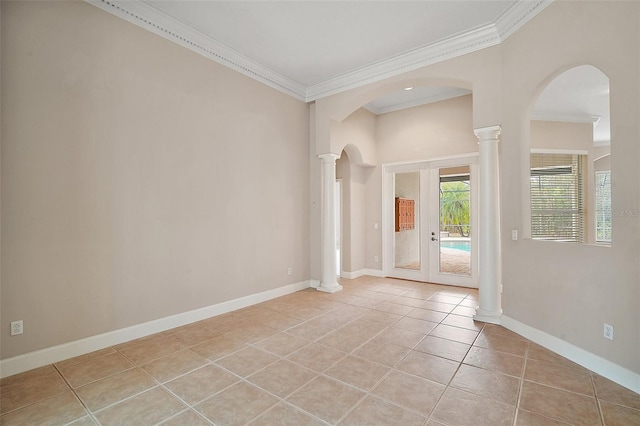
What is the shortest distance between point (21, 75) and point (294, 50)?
9.98ft

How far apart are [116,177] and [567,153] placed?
6.18m

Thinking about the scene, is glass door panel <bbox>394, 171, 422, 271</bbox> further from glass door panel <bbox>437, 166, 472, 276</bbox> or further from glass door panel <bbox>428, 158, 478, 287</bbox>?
glass door panel <bbox>437, 166, 472, 276</bbox>

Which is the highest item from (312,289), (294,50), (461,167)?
(294,50)

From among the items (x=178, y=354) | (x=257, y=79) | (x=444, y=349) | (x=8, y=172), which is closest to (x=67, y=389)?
(x=178, y=354)

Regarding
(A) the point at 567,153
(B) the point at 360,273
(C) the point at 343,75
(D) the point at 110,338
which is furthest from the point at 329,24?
(B) the point at 360,273

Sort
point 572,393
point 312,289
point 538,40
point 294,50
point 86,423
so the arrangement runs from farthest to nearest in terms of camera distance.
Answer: point 312,289 < point 294,50 < point 538,40 < point 572,393 < point 86,423

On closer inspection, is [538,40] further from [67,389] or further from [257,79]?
[67,389]

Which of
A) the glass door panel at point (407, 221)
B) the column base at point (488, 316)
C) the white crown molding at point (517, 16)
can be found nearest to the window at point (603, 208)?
the column base at point (488, 316)

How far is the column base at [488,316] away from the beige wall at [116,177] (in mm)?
3187

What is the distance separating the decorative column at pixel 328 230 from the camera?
5.56 meters

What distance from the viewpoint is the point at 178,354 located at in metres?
3.06

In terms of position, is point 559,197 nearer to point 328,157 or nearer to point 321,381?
point 328,157

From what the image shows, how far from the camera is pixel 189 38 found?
12.8 feet

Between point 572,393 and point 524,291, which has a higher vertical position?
point 524,291
